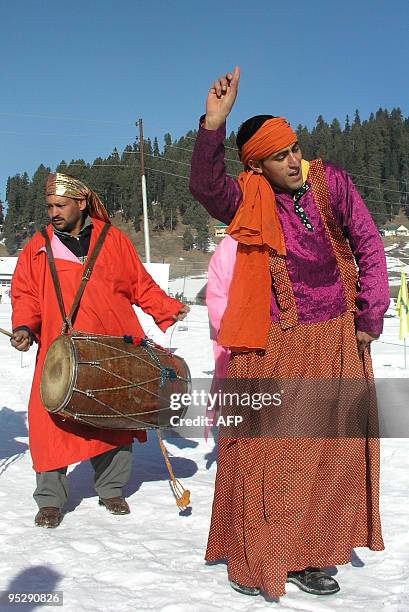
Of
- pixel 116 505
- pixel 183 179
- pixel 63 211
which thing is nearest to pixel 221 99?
pixel 63 211

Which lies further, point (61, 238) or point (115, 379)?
point (61, 238)

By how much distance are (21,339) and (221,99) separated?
1717 mm

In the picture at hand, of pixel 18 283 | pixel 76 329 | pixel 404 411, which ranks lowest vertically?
pixel 404 411

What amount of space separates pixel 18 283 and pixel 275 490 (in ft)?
6.17

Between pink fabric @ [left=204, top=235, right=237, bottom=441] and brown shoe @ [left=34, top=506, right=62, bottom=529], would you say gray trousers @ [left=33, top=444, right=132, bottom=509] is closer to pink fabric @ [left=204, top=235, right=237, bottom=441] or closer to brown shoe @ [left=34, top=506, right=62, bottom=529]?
brown shoe @ [left=34, top=506, right=62, bottom=529]

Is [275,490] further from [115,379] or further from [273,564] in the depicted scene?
[115,379]

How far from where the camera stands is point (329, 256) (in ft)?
8.93

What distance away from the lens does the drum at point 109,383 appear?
325 centimetres

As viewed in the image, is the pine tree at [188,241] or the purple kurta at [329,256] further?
the pine tree at [188,241]

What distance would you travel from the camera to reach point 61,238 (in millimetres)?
3816

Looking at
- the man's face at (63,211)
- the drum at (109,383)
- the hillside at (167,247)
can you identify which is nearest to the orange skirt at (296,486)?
the drum at (109,383)

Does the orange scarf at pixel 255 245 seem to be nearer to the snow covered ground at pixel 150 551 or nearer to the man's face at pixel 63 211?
the snow covered ground at pixel 150 551

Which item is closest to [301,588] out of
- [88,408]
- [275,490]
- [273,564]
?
[273,564]

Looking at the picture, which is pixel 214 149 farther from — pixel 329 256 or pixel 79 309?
pixel 79 309
